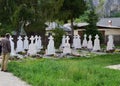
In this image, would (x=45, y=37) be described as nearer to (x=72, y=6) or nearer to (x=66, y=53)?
(x=72, y=6)

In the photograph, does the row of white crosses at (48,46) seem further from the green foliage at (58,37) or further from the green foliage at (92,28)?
the green foliage at (92,28)

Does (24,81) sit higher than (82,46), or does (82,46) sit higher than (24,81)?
(24,81)

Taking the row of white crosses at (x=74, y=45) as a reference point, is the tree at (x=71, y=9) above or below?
above

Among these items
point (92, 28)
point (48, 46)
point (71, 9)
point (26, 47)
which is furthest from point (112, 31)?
point (48, 46)

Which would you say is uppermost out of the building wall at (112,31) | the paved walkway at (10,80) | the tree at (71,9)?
the tree at (71,9)

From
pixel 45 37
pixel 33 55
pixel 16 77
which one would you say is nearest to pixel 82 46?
pixel 45 37

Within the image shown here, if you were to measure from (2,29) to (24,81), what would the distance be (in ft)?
92.8

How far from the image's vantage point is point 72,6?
47469mm

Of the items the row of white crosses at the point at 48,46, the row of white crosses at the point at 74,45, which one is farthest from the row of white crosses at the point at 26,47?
the row of white crosses at the point at 74,45

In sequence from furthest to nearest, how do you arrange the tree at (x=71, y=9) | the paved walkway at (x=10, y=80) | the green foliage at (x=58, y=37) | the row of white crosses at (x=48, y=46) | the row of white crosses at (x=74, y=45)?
the tree at (x=71, y=9)
the green foliage at (x=58, y=37)
the row of white crosses at (x=74, y=45)
the row of white crosses at (x=48, y=46)
the paved walkway at (x=10, y=80)

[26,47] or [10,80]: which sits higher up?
[10,80]

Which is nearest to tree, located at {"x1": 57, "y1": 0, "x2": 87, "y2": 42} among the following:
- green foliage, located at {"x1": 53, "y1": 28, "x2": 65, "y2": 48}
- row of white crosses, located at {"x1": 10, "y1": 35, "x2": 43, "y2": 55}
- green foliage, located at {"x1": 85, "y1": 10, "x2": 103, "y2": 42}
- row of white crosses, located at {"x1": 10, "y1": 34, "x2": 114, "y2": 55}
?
green foliage, located at {"x1": 85, "y1": 10, "x2": 103, "y2": 42}

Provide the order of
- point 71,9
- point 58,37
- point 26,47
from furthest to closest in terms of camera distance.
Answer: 1. point 71,9
2. point 58,37
3. point 26,47

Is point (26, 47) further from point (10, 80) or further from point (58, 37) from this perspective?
point (10, 80)
